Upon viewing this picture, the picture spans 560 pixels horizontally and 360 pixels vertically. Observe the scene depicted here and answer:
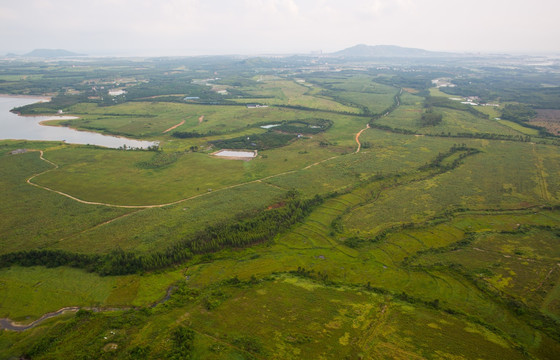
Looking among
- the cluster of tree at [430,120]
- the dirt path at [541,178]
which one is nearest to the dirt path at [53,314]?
the dirt path at [541,178]

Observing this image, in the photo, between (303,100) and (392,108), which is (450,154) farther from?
(303,100)

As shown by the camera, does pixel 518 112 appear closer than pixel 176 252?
No

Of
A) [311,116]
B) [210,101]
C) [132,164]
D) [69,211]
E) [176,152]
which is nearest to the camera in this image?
[69,211]

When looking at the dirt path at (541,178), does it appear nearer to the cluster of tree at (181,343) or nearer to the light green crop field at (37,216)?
the cluster of tree at (181,343)

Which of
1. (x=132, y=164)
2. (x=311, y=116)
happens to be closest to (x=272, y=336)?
(x=132, y=164)

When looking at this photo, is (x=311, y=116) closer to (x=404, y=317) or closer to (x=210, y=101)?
(x=210, y=101)

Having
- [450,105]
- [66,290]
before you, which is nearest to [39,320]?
[66,290]
